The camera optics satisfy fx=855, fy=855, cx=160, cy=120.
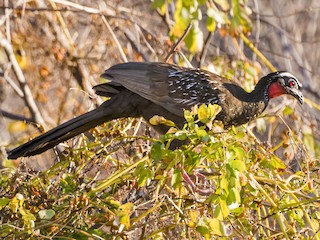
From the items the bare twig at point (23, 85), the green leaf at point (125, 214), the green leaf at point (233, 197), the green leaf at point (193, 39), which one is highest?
the bare twig at point (23, 85)

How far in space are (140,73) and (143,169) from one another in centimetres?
215

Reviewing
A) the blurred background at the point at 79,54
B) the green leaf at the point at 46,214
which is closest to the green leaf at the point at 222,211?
the green leaf at the point at 46,214

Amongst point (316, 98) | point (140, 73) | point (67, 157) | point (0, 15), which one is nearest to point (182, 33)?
point (140, 73)

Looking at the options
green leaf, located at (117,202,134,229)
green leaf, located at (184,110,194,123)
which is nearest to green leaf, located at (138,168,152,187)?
green leaf, located at (117,202,134,229)

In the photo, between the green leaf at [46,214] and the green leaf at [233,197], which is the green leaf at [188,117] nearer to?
the green leaf at [233,197]

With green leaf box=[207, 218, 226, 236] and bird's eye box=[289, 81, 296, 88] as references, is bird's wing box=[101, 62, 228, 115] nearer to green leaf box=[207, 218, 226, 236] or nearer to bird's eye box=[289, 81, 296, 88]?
bird's eye box=[289, 81, 296, 88]

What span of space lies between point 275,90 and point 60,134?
1657mm

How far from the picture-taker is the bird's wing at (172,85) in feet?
19.0

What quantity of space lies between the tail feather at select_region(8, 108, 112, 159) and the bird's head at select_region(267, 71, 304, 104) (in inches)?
48.2

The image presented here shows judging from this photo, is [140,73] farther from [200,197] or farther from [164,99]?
[200,197]

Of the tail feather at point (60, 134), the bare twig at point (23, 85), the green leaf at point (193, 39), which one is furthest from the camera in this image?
the bare twig at point (23, 85)

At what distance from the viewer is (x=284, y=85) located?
19.7 feet

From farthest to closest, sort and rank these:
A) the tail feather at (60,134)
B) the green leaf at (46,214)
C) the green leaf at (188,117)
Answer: the tail feather at (60,134), the green leaf at (46,214), the green leaf at (188,117)

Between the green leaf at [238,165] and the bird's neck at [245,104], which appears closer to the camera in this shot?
the green leaf at [238,165]
